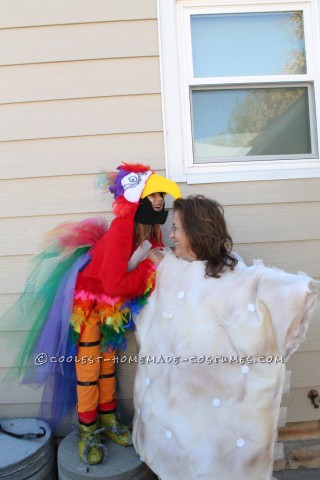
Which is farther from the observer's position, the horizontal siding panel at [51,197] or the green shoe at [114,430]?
the horizontal siding panel at [51,197]

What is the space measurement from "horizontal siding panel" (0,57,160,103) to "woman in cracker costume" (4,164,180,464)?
64cm

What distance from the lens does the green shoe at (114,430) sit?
2363 mm

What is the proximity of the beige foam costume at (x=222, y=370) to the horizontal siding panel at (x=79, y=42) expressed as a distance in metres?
1.39

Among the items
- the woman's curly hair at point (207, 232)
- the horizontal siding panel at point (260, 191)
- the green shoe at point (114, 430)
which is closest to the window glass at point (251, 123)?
the horizontal siding panel at point (260, 191)

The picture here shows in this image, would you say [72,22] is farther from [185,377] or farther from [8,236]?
[185,377]

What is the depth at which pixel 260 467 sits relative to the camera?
1.94 m

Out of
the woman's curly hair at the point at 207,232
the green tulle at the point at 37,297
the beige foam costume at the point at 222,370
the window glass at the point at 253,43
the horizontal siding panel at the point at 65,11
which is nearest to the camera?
the beige foam costume at the point at 222,370

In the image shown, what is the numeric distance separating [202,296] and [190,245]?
0.90ft

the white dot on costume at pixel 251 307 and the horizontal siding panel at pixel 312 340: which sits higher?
the white dot on costume at pixel 251 307

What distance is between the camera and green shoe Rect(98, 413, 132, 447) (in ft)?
7.75

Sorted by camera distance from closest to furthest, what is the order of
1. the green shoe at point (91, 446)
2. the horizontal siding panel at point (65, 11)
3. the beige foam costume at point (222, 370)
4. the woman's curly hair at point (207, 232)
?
the beige foam costume at point (222, 370) → the woman's curly hair at point (207, 232) → the green shoe at point (91, 446) → the horizontal siding panel at point (65, 11)

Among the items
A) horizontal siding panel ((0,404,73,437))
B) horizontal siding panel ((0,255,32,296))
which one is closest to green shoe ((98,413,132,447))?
horizontal siding panel ((0,404,73,437))

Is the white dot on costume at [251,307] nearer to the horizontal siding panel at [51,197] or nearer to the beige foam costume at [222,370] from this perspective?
the beige foam costume at [222,370]

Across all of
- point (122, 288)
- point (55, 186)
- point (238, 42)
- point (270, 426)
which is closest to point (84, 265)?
point (122, 288)
